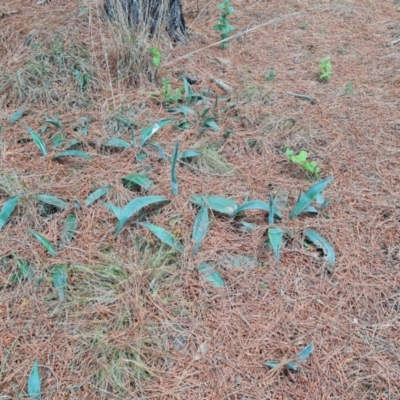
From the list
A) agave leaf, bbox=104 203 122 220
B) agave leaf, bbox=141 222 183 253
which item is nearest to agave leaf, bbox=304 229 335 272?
agave leaf, bbox=141 222 183 253

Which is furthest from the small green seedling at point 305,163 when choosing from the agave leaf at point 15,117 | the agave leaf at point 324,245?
the agave leaf at point 15,117

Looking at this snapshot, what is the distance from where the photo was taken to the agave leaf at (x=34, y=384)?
111cm

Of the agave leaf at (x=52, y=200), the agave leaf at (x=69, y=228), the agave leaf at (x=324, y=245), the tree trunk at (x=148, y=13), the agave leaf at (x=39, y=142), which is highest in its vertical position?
the tree trunk at (x=148, y=13)

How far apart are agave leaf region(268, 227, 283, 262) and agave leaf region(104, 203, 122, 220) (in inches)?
22.9

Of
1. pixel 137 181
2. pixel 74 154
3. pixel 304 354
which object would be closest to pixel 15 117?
pixel 74 154

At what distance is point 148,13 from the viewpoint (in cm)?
246

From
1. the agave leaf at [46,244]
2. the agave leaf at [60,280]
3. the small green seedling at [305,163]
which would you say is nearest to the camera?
the agave leaf at [60,280]

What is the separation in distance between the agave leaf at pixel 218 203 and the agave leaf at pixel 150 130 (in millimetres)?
459

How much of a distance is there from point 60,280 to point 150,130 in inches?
34.3

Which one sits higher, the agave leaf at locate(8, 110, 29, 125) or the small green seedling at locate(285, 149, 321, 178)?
the agave leaf at locate(8, 110, 29, 125)

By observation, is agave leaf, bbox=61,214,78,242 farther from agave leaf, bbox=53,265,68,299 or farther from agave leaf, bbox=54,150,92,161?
agave leaf, bbox=54,150,92,161

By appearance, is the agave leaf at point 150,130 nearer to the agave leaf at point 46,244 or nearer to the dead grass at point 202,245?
the dead grass at point 202,245

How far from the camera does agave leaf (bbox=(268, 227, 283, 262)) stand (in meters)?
1.44

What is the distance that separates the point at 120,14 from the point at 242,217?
1.44 metres
